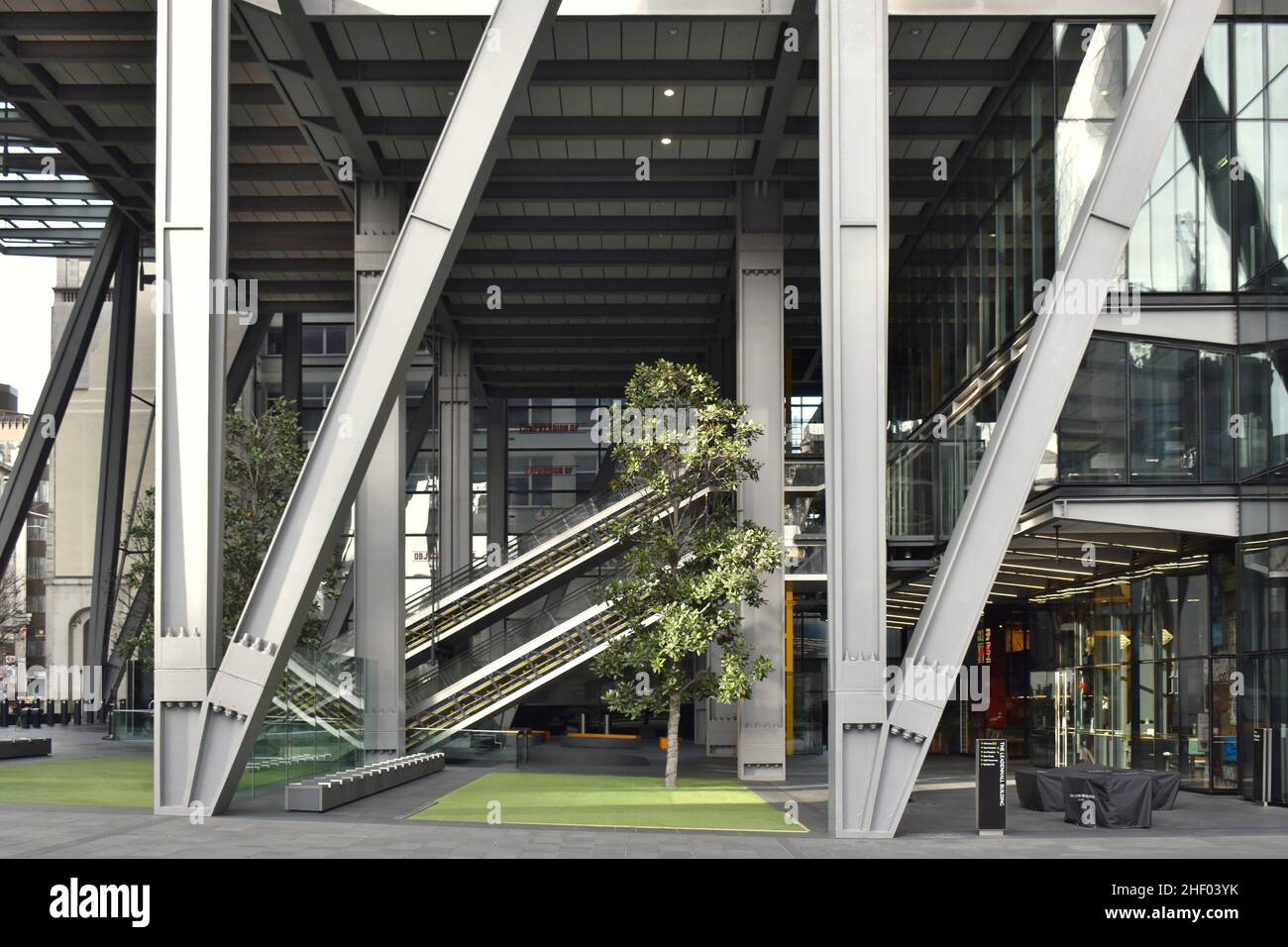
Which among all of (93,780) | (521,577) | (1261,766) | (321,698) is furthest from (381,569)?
(1261,766)

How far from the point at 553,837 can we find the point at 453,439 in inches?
994

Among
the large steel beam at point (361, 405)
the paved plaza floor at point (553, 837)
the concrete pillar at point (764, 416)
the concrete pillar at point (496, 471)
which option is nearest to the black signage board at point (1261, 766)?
the paved plaza floor at point (553, 837)

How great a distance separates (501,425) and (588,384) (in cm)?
440

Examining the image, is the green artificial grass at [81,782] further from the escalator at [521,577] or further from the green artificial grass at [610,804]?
the escalator at [521,577]

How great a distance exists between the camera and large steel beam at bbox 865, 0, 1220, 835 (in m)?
15.6

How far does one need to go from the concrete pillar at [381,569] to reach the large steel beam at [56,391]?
9.60 meters

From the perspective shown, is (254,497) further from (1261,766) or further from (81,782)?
(1261,766)

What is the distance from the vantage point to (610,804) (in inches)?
789

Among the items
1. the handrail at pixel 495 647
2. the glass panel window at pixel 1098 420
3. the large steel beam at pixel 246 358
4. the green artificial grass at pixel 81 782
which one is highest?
the large steel beam at pixel 246 358

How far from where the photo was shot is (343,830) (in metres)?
15.4

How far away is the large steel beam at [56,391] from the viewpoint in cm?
3155
